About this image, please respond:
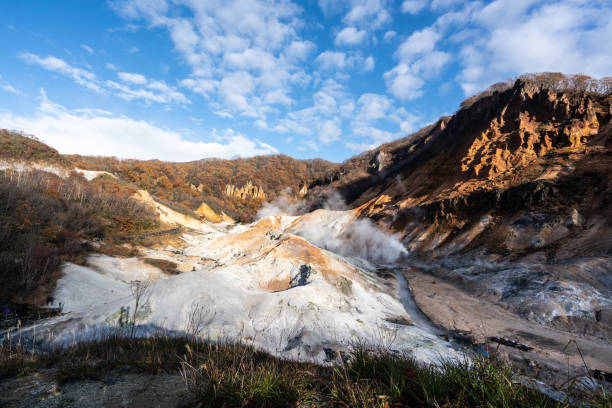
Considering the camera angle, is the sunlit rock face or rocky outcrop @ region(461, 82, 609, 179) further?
rocky outcrop @ region(461, 82, 609, 179)

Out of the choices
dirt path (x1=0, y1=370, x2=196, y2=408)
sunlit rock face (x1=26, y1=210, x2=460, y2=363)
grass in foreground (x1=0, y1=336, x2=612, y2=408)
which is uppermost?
grass in foreground (x1=0, y1=336, x2=612, y2=408)

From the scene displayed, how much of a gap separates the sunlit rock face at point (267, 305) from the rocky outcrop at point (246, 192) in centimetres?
8670

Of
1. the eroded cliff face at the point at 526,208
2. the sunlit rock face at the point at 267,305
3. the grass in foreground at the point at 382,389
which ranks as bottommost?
the sunlit rock face at the point at 267,305

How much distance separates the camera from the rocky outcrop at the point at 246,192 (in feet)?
369

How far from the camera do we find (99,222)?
34.7m

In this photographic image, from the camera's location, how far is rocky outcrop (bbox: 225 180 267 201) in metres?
113

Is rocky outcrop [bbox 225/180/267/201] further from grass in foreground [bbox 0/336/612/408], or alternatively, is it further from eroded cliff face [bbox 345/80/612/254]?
grass in foreground [bbox 0/336/612/408]

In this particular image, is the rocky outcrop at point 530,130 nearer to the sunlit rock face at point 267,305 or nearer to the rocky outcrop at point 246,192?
the sunlit rock face at point 267,305

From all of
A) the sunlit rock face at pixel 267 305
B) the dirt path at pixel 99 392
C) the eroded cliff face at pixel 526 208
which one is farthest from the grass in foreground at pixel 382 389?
the eroded cliff face at pixel 526 208

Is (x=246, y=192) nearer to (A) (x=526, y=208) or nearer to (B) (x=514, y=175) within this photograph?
(B) (x=514, y=175)

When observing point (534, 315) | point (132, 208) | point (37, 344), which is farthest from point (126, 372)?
point (132, 208)

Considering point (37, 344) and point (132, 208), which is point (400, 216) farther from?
point (132, 208)

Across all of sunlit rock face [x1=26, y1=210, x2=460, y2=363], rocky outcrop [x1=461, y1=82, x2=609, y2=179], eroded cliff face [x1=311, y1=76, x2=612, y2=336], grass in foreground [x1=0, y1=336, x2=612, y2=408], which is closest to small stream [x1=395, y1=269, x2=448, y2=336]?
sunlit rock face [x1=26, y1=210, x2=460, y2=363]

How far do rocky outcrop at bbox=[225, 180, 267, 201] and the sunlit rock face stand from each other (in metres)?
86.7
